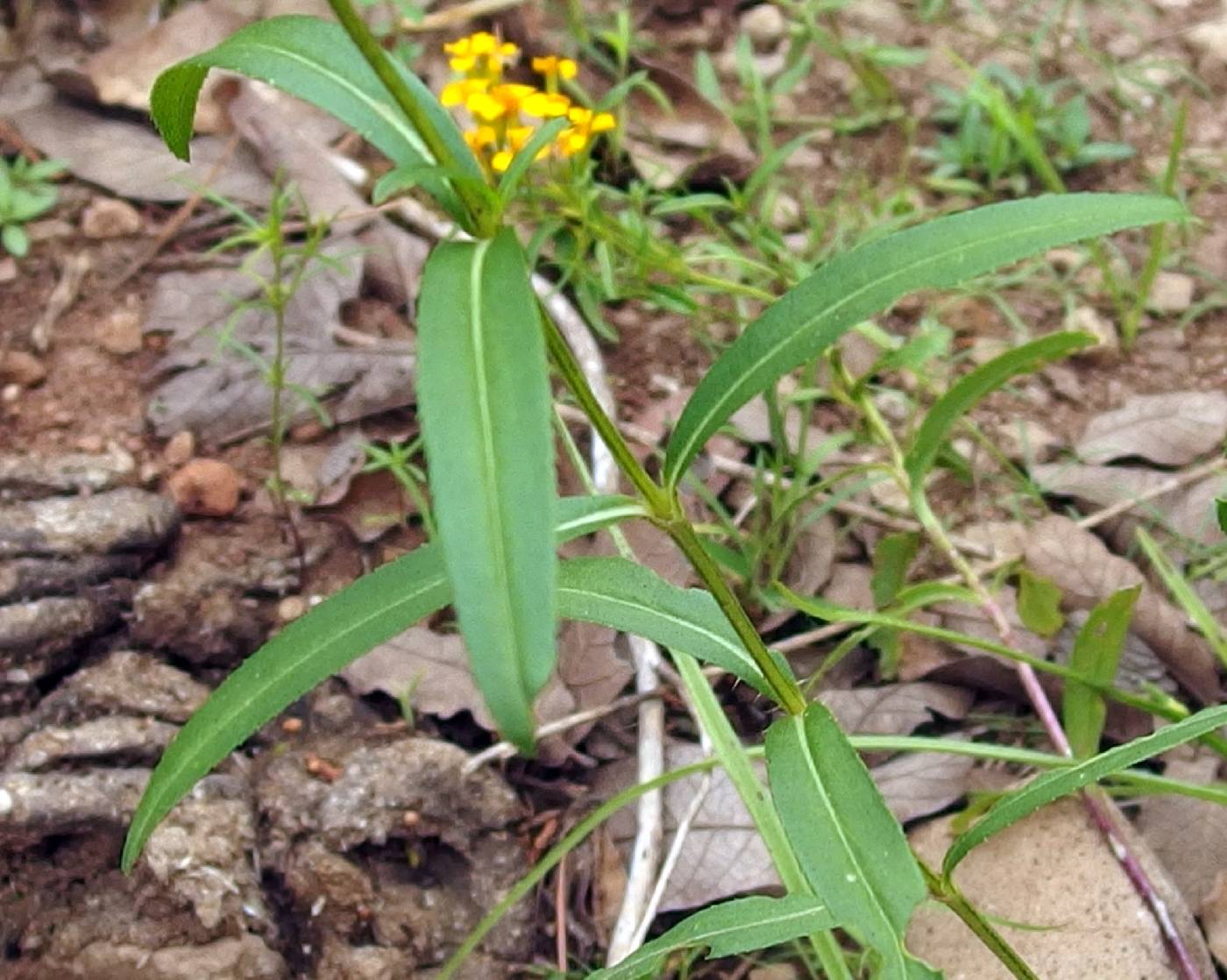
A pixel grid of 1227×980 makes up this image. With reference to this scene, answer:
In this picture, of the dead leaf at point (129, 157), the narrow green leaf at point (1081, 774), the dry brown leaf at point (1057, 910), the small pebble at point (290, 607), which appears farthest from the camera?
the dead leaf at point (129, 157)

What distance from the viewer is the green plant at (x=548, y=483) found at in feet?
3.51

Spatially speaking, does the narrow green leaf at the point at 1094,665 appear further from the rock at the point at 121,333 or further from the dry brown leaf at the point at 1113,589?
the rock at the point at 121,333

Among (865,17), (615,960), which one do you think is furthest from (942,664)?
(865,17)

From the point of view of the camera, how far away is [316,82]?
1.33m

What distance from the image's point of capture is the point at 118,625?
89.1 inches

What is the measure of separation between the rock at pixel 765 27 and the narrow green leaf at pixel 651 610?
2.18 m

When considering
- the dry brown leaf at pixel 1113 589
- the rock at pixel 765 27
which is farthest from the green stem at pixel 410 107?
the rock at pixel 765 27

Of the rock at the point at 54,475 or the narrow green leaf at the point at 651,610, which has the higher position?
the rock at the point at 54,475

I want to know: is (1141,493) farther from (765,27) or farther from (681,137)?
(765,27)

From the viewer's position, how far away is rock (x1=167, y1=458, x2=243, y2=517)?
8.17 ft

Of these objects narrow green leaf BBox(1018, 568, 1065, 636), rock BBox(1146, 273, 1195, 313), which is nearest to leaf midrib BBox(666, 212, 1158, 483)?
→ narrow green leaf BBox(1018, 568, 1065, 636)

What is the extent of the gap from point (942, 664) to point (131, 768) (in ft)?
4.00

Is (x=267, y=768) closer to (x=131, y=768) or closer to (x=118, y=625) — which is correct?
(x=131, y=768)

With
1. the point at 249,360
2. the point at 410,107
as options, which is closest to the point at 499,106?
the point at 249,360
